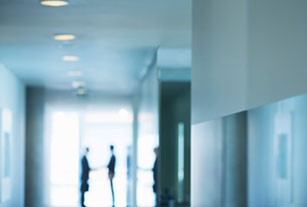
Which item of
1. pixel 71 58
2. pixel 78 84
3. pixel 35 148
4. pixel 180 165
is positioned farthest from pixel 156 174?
pixel 35 148

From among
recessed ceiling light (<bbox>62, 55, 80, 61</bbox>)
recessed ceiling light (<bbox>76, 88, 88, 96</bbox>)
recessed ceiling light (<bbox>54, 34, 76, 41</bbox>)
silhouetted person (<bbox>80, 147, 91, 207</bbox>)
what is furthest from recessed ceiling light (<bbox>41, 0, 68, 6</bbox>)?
silhouetted person (<bbox>80, 147, 91, 207</bbox>)

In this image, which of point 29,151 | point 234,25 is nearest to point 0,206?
point 29,151

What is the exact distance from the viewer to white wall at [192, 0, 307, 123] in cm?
299

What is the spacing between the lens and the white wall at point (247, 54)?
118 inches

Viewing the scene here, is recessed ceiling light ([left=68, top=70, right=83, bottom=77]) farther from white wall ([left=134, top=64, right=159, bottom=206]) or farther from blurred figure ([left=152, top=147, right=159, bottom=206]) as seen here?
blurred figure ([left=152, top=147, right=159, bottom=206])

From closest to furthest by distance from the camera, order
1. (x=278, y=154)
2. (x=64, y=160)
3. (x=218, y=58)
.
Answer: (x=278, y=154) < (x=218, y=58) < (x=64, y=160)

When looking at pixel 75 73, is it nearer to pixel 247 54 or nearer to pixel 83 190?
pixel 83 190

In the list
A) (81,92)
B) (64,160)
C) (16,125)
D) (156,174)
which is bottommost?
(156,174)

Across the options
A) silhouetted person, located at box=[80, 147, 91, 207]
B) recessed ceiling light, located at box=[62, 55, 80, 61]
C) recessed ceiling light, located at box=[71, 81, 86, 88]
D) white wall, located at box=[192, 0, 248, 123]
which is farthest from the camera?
silhouetted person, located at box=[80, 147, 91, 207]

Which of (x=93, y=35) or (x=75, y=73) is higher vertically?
(x=75, y=73)

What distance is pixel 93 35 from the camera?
9211 millimetres

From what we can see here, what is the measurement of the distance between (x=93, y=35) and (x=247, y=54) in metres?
5.70

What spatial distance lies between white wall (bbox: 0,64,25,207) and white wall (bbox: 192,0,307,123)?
7347mm

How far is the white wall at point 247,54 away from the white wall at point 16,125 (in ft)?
24.1
